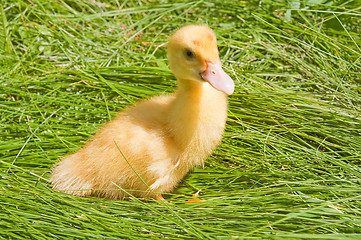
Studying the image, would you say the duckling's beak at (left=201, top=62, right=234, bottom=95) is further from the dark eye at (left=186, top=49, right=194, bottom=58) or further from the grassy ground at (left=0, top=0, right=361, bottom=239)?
the grassy ground at (left=0, top=0, right=361, bottom=239)

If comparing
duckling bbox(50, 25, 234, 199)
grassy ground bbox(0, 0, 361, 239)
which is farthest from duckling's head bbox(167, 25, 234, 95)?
grassy ground bbox(0, 0, 361, 239)

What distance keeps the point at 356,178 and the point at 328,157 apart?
0.15 m

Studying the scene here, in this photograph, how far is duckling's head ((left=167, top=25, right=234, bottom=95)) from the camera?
1.56 metres

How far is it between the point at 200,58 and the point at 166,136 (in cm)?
34

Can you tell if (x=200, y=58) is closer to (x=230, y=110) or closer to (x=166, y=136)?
(x=166, y=136)

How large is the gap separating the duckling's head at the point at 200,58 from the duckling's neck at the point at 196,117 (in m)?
0.07

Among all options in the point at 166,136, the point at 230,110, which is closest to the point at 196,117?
the point at 166,136

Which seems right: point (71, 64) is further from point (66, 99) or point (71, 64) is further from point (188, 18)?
point (188, 18)

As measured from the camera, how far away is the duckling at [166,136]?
1590 mm

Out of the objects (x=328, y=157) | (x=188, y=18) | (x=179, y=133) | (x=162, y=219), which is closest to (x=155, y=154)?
(x=179, y=133)

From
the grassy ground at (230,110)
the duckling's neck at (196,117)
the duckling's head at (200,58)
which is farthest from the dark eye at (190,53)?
the grassy ground at (230,110)

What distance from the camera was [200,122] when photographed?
165cm

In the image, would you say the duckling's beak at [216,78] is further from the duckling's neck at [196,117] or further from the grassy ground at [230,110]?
the grassy ground at [230,110]

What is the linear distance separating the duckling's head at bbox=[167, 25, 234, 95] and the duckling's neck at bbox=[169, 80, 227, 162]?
7 cm
